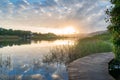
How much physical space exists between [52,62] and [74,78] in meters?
8.74

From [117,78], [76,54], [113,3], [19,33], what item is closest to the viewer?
[113,3]

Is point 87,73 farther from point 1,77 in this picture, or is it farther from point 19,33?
point 19,33

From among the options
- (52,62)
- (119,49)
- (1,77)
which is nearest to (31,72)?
(1,77)

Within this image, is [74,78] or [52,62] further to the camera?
[52,62]

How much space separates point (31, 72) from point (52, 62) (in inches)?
187

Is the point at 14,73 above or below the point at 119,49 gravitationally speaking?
below

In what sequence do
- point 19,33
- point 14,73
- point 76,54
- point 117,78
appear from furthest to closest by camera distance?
point 19,33, point 76,54, point 14,73, point 117,78

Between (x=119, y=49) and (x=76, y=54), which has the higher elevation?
(x=119, y=49)

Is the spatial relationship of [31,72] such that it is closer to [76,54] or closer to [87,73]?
[87,73]

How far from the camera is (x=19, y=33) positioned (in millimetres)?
175500

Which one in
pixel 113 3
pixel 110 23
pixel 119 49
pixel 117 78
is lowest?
pixel 117 78

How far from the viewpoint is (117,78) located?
14.8 meters

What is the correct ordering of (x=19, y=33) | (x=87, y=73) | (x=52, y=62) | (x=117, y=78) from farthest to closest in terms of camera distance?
(x=19, y=33) < (x=52, y=62) < (x=117, y=78) < (x=87, y=73)

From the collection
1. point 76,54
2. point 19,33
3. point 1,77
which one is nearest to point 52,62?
point 76,54
